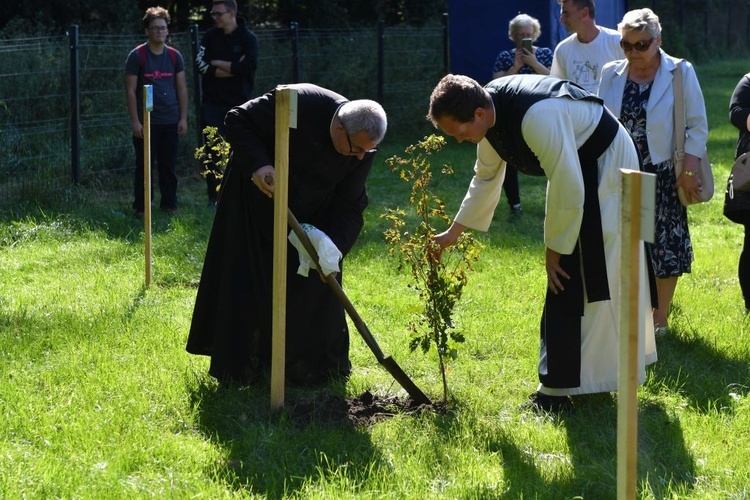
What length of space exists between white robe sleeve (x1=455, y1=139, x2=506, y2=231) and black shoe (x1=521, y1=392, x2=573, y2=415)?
93 centimetres

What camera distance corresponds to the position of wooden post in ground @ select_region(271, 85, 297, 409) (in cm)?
454

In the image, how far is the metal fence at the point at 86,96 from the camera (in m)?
10.6

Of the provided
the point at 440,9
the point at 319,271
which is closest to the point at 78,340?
the point at 319,271

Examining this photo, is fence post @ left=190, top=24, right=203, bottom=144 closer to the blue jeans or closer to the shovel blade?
the blue jeans

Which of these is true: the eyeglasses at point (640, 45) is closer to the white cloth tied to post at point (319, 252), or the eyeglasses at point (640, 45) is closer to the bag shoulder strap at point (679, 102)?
the bag shoulder strap at point (679, 102)

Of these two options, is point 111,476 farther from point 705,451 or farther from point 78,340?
point 705,451

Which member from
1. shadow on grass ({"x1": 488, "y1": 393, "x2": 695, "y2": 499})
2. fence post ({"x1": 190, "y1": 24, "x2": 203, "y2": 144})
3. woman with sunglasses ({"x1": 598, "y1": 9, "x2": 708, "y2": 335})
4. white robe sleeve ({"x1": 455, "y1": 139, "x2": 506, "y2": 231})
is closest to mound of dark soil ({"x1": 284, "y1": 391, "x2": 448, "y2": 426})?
shadow on grass ({"x1": 488, "y1": 393, "x2": 695, "y2": 499})

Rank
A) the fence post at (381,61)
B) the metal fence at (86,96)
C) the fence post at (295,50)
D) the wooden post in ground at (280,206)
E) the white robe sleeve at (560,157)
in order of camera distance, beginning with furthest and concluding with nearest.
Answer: the fence post at (381,61) → the fence post at (295,50) → the metal fence at (86,96) → the wooden post in ground at (280,206) → the white robe sleeve at (560,157)

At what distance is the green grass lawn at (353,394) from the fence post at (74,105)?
2867mm

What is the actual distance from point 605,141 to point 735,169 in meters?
1.88

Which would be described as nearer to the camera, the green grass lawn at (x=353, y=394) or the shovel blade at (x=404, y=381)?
the green grass lawn at (x=353, y=394)

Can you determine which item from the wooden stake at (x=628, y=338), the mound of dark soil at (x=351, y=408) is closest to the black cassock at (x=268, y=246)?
the mound of dark soil at (x=351, y=408)

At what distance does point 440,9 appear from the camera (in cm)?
2156

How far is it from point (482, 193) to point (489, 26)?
10.4 metres
